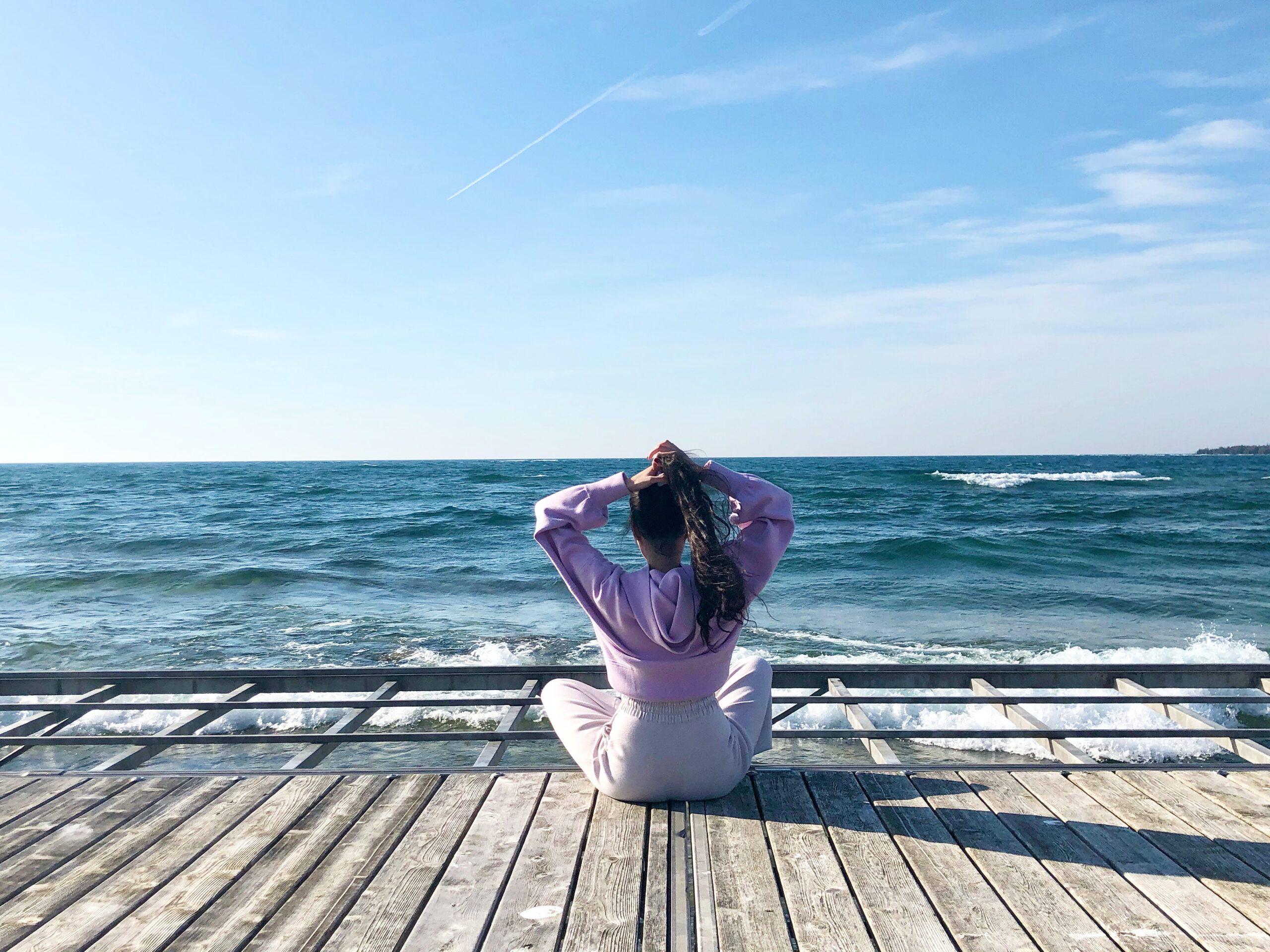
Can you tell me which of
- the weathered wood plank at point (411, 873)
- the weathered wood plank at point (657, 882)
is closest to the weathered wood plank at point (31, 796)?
the weathered wood plank at point (411, 873)

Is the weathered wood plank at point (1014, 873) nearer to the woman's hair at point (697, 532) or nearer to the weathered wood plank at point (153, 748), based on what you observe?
the woman's hair at point (697, 532)

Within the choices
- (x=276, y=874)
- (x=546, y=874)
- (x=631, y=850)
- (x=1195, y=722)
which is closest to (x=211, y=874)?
(x=276, y=874)

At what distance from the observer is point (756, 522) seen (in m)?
3.32

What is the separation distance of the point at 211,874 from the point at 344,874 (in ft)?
1.53

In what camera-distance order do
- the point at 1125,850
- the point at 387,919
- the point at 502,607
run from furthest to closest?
the point at 502,607
the point at 1125,850
the point at 387,919

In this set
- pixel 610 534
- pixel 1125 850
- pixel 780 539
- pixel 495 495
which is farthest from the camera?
pixel 495 495

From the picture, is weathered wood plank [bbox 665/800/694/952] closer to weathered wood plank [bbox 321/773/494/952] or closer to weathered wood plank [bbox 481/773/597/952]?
weathered wood plank [bbox 481/773/597/952]

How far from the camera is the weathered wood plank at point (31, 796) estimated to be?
133 inches

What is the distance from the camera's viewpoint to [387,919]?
2.60 meters

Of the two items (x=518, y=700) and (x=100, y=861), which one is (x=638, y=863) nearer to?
(x=518, y=700)

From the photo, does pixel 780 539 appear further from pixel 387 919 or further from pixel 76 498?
pixel 76 498

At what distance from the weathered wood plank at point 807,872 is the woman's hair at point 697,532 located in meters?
0.78

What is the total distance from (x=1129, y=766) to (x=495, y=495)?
3460 cm

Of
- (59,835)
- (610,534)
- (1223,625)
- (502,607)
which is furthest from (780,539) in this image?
(610,534)
